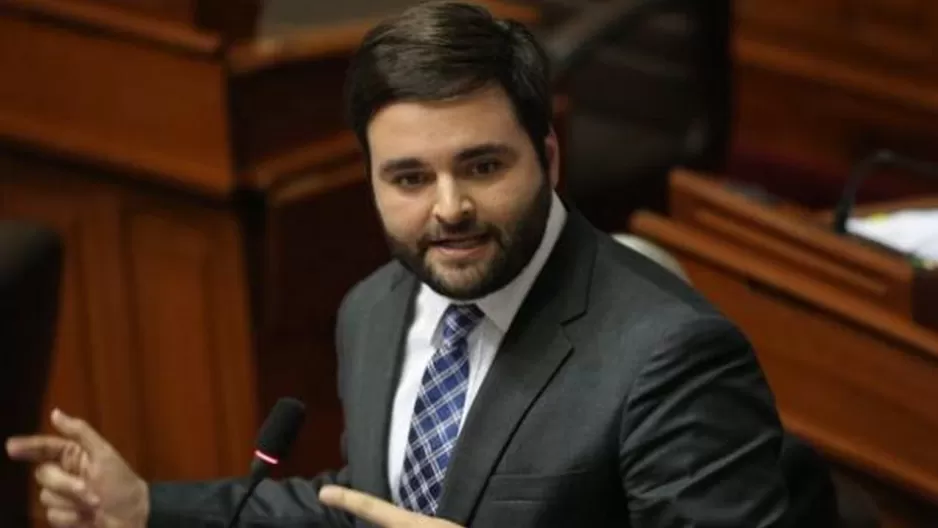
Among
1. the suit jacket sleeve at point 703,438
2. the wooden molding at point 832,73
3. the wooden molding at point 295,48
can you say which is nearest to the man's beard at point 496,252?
the suit jacket sleeve at point 703,438

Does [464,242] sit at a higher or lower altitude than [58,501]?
higher

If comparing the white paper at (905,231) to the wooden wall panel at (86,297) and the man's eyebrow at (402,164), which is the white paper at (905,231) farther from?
the wooden wall panel at (86,297)

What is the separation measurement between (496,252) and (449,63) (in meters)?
0.17

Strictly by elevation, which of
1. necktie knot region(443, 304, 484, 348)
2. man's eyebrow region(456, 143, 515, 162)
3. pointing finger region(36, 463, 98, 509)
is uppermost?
man's eyebrow region(456, 143, 515, 162)

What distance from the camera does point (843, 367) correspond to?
2168mm

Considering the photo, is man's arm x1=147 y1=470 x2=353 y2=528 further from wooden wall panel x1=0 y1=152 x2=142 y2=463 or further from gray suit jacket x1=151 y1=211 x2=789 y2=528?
wooden wall panel x1=0 y1=152 x2=142 y2=463

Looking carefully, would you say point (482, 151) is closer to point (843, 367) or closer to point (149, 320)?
point (843, 367)

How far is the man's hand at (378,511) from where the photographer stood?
148cm

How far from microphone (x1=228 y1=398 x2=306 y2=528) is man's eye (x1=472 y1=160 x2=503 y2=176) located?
0.27 meters

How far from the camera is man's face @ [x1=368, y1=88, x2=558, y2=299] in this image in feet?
4.99

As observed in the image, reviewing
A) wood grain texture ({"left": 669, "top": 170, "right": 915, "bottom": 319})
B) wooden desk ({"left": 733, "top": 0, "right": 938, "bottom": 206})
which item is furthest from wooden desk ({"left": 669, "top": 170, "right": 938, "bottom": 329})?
wooden desk ({"left": 733, "top": 0, "right": 938, "bottom": 206})

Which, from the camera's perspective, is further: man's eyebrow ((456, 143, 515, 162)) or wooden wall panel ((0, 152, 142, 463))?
wooden wall panel ((0, 152, 142, 463))

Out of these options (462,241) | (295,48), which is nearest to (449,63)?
(462,241)

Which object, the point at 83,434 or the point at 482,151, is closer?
the point at 482,151
